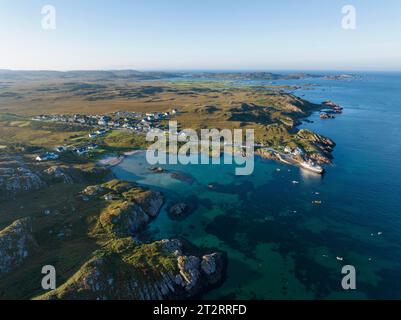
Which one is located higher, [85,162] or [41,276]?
[85,162]

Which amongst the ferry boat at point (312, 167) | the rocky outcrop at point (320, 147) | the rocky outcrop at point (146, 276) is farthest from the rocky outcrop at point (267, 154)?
the rocky outcrop at point (146, 276)

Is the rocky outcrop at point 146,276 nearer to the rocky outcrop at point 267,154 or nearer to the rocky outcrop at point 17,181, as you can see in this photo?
the rocky outcrop at point 17,181

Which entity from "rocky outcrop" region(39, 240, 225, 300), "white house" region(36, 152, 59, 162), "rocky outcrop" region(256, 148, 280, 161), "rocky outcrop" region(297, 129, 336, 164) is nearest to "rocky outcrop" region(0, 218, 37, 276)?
"rocky outcrop" region(39, 240, 225, 300)

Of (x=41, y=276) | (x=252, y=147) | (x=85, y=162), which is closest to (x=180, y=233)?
(x=41, y=276)

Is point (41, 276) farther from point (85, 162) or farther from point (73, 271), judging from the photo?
point (85, 162)
